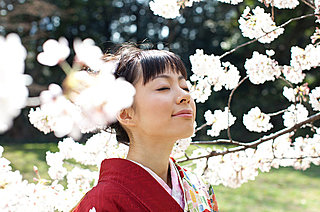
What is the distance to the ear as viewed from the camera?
965mm

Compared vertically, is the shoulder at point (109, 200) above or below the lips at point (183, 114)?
below

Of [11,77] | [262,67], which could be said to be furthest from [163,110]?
[262,67]

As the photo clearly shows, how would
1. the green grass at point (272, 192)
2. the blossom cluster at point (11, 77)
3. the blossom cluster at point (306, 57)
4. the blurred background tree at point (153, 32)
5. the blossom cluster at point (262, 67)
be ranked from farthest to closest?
the blurred background tree at point (153, 32), the green grass at point (272, 192), the blossom cluster at point (262, 67), the blossom cluster at point (306, 57), the blossom cluster at point (11, 77)

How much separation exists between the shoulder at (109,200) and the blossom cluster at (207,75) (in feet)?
2.45

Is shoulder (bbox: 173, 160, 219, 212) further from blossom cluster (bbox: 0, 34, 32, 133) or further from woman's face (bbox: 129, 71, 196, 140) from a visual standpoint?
blossom cluster (bbox: 0, 34, 32, 133)

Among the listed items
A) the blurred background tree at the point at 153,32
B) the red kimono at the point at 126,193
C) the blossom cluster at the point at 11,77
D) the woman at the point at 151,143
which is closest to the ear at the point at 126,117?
the woman at the point at 151,143

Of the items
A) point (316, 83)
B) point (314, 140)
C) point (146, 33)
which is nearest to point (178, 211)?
point (314, 140)

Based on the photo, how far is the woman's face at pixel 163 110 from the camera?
2.93 feet

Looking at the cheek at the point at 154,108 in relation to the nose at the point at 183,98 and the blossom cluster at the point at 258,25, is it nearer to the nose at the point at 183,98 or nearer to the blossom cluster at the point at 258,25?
the nose at the point at 183,98

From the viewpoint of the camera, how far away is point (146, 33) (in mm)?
10352

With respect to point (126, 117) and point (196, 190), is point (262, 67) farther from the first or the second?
point (126, 117)

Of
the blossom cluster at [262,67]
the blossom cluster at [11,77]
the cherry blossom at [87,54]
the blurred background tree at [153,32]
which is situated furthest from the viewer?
the blurred background tree at [153,32]

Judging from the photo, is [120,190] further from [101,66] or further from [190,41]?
[190,41]

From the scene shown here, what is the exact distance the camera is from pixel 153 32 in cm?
1038
